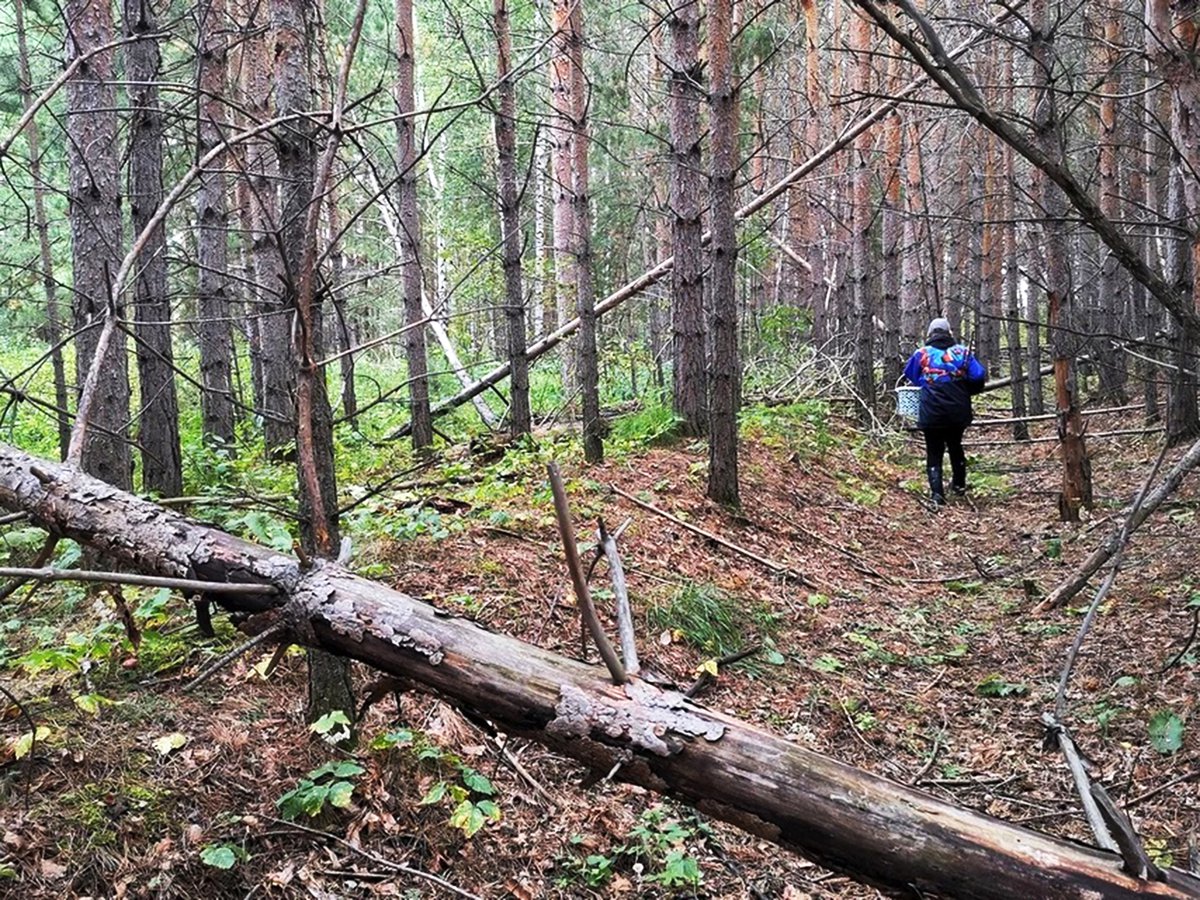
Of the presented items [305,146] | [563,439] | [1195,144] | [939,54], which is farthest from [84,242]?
[1195,144]

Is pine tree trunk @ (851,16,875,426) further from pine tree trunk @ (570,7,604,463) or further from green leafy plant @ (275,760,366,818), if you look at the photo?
green leafy plant @ (275,760,366,818)

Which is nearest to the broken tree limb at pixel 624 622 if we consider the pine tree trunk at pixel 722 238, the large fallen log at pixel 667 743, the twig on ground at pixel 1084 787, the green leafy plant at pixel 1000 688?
the large fallen log at pixel 667 743

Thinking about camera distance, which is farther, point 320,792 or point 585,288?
point 585,288

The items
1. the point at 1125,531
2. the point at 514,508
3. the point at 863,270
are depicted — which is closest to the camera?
the point at 1125,531

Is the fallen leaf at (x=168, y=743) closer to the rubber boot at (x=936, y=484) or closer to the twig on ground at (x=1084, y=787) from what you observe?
the twig on ground at (x=1084, y=787)

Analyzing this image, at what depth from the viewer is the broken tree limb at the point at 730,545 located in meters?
6.82

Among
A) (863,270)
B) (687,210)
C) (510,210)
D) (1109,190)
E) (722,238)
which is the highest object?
(1109,190)

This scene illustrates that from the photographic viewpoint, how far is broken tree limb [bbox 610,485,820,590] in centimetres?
682

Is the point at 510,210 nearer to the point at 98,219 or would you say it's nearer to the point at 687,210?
the point at 687,210

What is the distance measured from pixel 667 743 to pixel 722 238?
6.06m

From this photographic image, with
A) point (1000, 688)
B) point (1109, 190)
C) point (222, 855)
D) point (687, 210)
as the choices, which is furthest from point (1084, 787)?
point (1109, 190)

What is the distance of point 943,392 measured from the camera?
31.2ft

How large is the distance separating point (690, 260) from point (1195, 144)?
4818mm

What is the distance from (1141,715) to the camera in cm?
435
